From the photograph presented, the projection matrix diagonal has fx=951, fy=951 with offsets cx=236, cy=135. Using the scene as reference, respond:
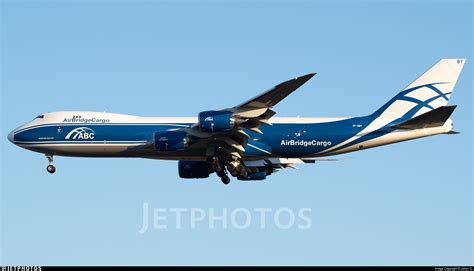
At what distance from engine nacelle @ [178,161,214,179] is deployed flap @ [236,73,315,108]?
9257 millimetres

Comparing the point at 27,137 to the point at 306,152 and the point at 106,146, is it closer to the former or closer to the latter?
the point at 106,146

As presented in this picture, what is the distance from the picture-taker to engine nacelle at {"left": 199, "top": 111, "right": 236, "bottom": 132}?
51031mm

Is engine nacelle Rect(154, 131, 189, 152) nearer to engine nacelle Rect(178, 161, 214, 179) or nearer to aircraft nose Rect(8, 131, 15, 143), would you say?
engine nacelle Rect(178, 161, 214, 179)

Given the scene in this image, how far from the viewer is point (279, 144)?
182ft

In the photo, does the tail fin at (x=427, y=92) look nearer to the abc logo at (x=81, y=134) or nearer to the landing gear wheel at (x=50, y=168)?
the abc logo at (x=81, y=134)

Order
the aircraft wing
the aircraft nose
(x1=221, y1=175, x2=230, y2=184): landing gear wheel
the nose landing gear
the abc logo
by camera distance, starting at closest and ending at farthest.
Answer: the aircraft wing → the nose landing gear → the abc logo → (x1=221, y1=175, x2=230, y2=184): landing gear wheel → the aircraft nose

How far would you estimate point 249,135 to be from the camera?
5522 centimetres

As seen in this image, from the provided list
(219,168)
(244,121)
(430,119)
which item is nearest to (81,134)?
(219,168)

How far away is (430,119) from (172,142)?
14.7 meters

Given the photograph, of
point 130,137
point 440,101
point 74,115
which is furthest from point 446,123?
point 74,115

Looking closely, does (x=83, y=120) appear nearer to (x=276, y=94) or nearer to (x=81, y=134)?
(x=81, y=134)

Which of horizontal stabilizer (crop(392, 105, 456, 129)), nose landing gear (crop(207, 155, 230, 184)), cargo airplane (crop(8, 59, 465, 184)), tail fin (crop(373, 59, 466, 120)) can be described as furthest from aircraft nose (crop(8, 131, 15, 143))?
horizontal stabilizer (crop(392, 105, 456, 129))

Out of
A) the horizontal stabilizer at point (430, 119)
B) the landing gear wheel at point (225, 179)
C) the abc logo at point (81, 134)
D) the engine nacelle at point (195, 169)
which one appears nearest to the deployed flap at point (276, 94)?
the landing gear wheel at point (225, 179)

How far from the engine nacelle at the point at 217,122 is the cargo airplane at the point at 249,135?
1.20m
